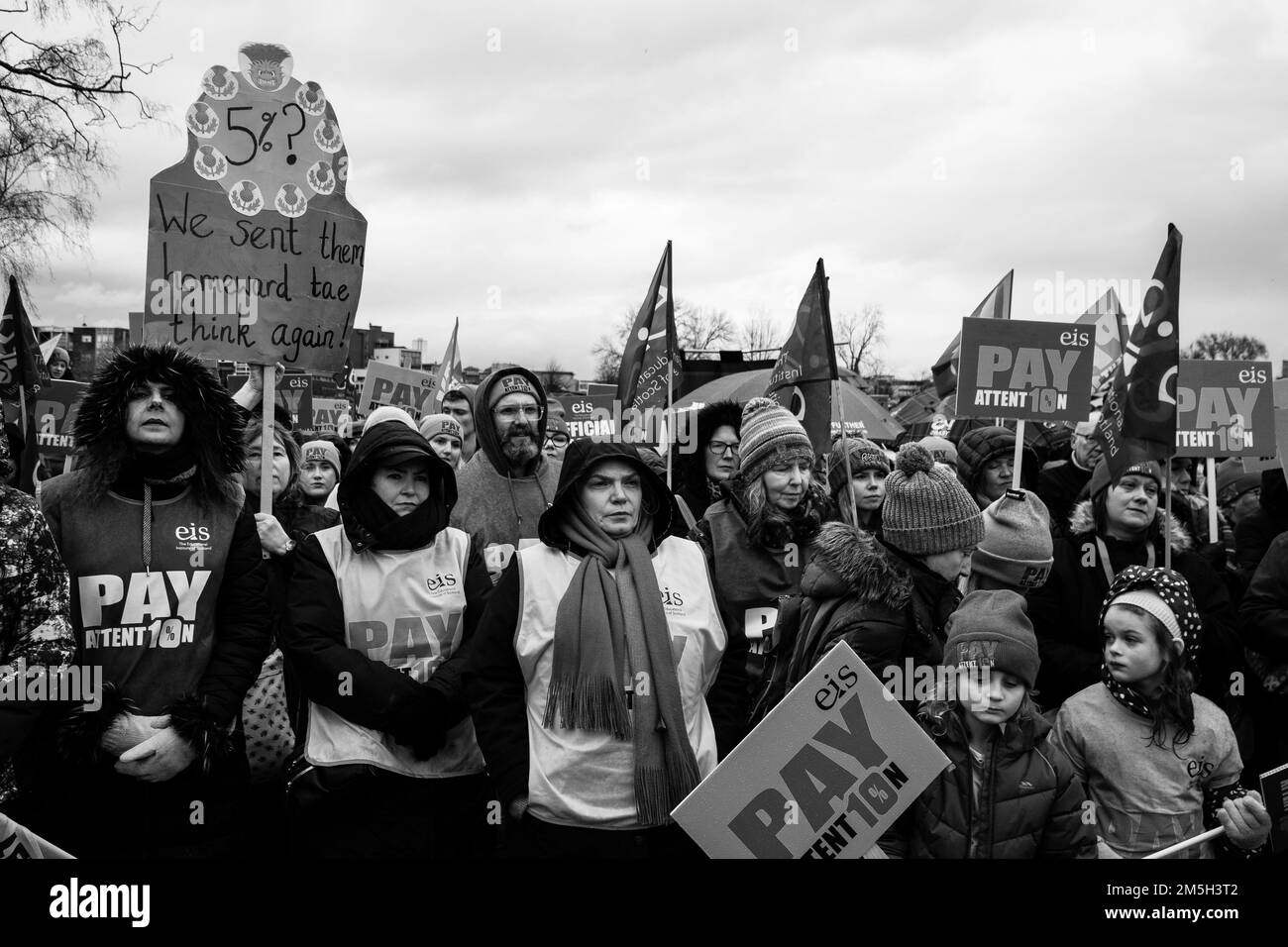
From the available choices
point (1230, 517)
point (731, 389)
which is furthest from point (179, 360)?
point (731, 389)

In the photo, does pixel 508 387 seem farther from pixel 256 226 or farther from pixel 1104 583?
pixel 1104 583

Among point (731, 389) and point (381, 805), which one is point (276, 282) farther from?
point (731, 389)

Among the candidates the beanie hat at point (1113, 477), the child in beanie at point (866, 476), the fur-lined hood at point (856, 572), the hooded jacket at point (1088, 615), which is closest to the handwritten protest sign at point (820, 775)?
the fur-lined hood at point (856, 572)

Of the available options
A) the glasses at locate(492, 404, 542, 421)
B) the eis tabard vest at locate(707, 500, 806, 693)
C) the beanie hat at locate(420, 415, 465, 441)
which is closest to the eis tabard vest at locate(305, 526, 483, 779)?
the eis tabard vest at locate(707, 500, 806, 693)

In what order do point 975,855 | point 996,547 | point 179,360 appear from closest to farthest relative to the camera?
point 975,855, point 179,360, point 996,547

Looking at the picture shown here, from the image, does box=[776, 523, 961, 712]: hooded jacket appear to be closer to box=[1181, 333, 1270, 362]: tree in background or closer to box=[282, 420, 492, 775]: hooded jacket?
box=[282, 420, 492, 775]: hooded jacket

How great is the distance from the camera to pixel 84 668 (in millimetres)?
3385

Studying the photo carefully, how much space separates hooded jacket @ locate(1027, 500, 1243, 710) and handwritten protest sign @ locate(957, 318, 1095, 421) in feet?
3.52

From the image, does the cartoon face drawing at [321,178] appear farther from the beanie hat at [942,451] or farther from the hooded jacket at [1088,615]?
the beanie hat at [942,451]

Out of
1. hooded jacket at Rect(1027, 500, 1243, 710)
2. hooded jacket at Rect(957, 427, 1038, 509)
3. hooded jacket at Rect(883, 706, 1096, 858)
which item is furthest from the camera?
hooded jacket at Rect(957, 427, 1038, 509)

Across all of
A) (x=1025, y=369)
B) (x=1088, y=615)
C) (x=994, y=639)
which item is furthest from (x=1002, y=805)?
(x=1025, y=369)

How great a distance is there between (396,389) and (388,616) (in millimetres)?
7799

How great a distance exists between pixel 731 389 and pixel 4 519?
501 inches

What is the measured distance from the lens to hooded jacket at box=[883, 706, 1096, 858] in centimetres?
301
